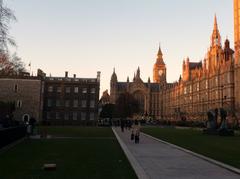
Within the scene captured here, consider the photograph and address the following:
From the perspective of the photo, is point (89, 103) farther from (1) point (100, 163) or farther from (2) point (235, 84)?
(1) point (100, 163)

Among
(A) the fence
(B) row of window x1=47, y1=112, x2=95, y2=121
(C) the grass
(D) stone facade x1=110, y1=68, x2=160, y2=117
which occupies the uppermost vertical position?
(D) stone facade x1=110, y1=68, x2=160, y2=117

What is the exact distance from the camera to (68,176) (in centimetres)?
1109

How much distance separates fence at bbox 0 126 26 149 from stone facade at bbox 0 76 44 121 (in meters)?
45.8

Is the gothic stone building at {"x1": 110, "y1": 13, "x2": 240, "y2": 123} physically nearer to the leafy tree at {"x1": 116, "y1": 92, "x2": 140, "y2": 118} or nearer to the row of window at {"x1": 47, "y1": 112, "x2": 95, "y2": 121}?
the leafy tree at {"x1": 116, "y1": 92, "x2": 140, "y2": 118}

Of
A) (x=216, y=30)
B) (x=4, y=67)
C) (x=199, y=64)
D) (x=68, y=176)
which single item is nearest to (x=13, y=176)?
(x=68, y=176)

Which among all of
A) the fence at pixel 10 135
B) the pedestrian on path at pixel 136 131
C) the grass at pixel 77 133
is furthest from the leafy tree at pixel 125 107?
the pedestrian on path at pixel 136 131

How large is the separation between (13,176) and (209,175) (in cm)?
708

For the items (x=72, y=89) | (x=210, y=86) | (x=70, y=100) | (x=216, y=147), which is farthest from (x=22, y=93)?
(x=210, y=86)

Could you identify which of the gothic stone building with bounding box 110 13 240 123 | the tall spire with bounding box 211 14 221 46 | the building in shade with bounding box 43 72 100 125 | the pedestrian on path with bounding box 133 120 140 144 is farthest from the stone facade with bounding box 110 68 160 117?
the pedestrian on path with bounding box 133 120 140 144

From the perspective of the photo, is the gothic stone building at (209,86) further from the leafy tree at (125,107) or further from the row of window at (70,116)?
the row of window at (70,116)

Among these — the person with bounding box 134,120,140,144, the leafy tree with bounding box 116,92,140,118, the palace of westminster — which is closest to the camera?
the person with bounding box 134,120,140,144

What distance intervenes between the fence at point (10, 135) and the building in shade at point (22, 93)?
4583 cm

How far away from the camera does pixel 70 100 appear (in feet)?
281

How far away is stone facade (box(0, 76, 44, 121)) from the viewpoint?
7344cm
